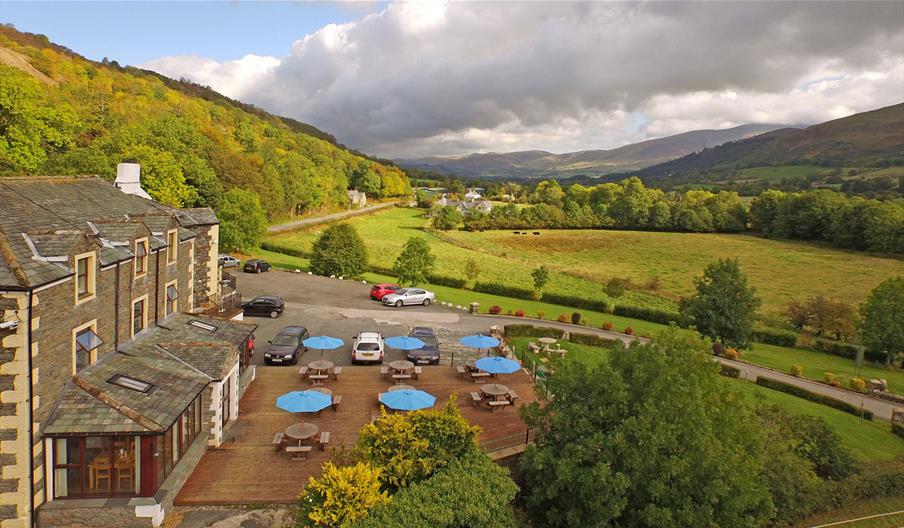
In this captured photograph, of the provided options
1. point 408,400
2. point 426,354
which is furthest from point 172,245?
point 426,354

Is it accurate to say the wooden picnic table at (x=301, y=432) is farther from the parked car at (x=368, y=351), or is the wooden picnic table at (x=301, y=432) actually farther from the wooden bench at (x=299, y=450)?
the parked car at (x=368, y=351)

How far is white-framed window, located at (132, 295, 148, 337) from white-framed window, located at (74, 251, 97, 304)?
307cm

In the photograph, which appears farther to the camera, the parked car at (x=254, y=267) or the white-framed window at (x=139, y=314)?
the parked car at (x=254, y=267)

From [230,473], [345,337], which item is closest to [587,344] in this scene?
[345,337]

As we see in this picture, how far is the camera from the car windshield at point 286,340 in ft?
87.0

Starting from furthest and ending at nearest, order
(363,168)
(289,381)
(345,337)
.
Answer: (363,168), (345,337), (289,381)

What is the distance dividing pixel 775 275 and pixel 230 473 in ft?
260

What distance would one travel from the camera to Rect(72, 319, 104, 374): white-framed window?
13.9 m

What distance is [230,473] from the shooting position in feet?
50.8

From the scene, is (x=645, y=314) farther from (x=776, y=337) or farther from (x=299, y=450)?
(x=299, y=450)

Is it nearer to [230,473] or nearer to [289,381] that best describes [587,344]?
[289,381]

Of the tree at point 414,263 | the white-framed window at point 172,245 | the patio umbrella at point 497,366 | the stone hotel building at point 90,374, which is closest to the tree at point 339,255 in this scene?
the tree at point 414,263

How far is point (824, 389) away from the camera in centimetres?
3212

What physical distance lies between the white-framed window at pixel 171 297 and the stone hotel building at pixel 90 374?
1377 mm
